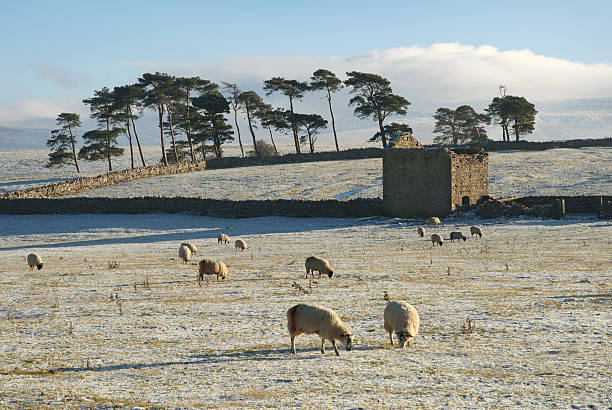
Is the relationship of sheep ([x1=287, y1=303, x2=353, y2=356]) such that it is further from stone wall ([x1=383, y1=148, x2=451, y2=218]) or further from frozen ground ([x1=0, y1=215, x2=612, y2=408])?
stone wall ([x1=383, y1=148, x2=451, y2=218])

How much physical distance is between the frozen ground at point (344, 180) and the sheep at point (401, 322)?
4211 cm

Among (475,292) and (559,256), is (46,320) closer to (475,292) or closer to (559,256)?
(475,292)

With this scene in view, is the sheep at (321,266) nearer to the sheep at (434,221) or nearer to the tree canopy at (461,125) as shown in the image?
the sheep at (434,221)

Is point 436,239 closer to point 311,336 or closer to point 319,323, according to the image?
point 311,336

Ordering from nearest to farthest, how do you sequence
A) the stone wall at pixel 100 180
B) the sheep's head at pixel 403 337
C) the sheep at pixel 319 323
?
the sheep at pixel 319 323
the sheep's head at pixel 403 337
the stone wall at pixel 100 180

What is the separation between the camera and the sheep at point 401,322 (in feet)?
35.9

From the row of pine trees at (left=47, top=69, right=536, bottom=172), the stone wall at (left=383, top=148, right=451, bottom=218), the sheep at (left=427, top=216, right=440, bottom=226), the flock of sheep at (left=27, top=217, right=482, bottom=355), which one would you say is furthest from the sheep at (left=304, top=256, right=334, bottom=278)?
the row of pine trees at (left=47, top=69, right=536, bottom=172)

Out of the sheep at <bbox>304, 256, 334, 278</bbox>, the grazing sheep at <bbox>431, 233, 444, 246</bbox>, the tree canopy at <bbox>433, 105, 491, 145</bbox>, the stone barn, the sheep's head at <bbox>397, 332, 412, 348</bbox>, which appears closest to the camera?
the sheep's head at <bbox>397, 332, 412, 348</bbox>

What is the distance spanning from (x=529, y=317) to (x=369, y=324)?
12.1 ft

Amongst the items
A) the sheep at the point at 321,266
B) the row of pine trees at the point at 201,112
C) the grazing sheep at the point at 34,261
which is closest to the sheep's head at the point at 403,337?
the sheep at the point at 321,266

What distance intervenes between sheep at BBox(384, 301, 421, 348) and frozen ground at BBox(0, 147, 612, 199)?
42108 mm

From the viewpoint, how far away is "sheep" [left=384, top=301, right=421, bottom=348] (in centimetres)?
1093

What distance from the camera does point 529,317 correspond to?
13.1 m

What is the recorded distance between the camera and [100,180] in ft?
209
